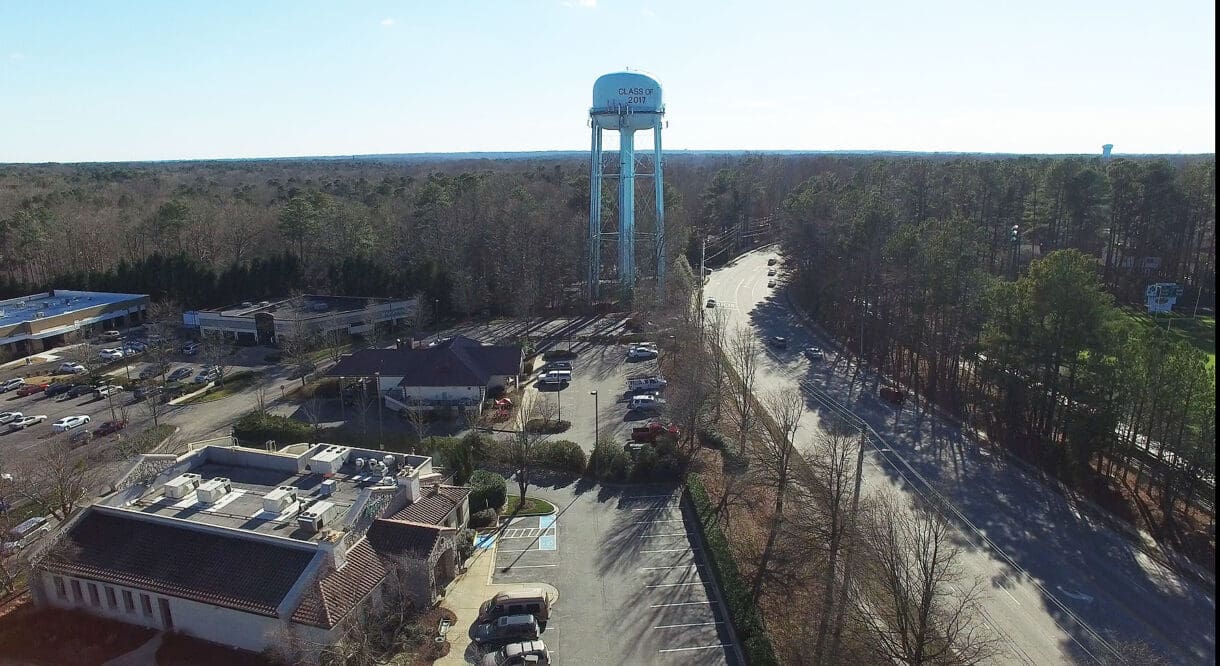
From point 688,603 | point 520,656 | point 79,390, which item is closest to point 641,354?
point 688,603

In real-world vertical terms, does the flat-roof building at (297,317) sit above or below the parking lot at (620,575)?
above

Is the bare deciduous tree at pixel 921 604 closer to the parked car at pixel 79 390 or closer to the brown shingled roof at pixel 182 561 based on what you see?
the brown shingled roof at pixel 182 561

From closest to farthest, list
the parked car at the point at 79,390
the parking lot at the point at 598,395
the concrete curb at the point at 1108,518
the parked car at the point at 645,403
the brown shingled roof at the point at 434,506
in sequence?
the concrete curb at the point at 1108,518 → the brown shingled roof at the point at 434,506 → the parking lot at the point at 598,395 → the parked car at the point at 645,403 → the parked car at the point at 79,390

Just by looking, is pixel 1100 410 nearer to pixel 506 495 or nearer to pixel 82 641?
pixel 506 495

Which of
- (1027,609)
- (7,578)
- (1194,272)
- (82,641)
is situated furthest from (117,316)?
(1194,272)

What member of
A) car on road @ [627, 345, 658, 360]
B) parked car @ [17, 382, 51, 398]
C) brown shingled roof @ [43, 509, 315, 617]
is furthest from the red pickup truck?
parked car @ [17, 382, 51, 398]

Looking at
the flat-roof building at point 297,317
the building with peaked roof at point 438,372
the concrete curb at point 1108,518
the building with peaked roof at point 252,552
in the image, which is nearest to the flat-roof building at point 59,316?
the flat-roof building at point 297,317

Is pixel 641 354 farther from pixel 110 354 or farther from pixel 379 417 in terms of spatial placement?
pixel 110 354
